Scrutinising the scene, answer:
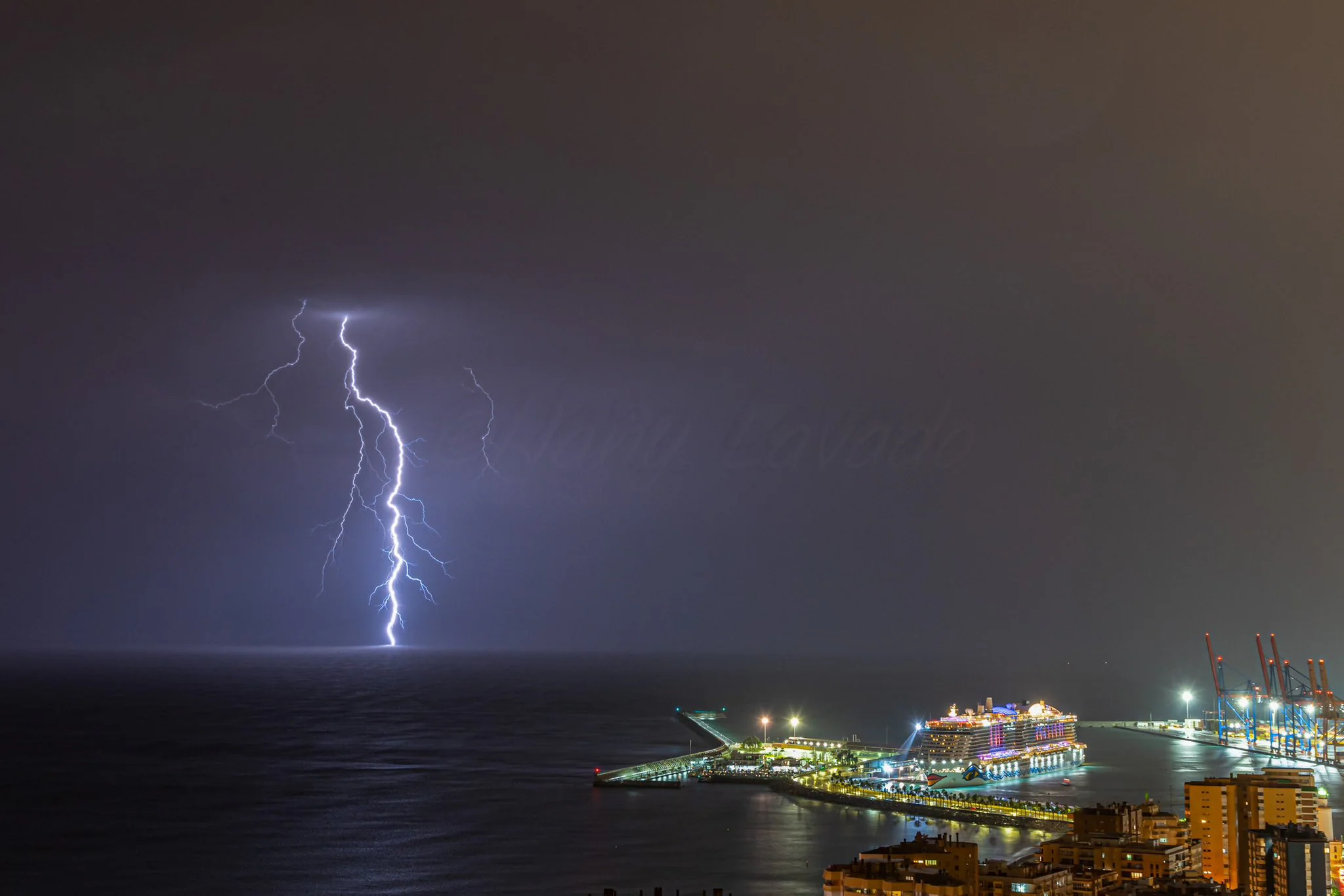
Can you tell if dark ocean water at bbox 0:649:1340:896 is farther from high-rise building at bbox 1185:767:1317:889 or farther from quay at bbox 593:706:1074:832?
high-rise building at bbox 1185:767:1317:889

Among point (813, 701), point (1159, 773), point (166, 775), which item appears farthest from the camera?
point (813, 701)

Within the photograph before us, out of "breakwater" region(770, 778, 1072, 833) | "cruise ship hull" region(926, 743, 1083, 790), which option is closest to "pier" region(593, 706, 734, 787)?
"breakwater" region(770, 778, 1072, 833)

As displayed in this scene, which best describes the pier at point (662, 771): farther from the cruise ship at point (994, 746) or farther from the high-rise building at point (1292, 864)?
the high-rise building at point (1292, 864)

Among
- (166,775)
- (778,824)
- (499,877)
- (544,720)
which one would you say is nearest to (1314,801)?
(778,824)

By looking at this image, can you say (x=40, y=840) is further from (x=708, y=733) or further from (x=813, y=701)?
(x=813, y=701)

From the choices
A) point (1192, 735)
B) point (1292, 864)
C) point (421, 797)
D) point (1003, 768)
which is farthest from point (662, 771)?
point (1192, 735)

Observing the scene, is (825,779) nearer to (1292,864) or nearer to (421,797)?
(421,797)

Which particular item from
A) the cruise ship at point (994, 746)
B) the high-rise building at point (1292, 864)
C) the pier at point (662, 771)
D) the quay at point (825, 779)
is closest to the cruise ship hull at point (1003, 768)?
the cruise ship at point (994, 746)
